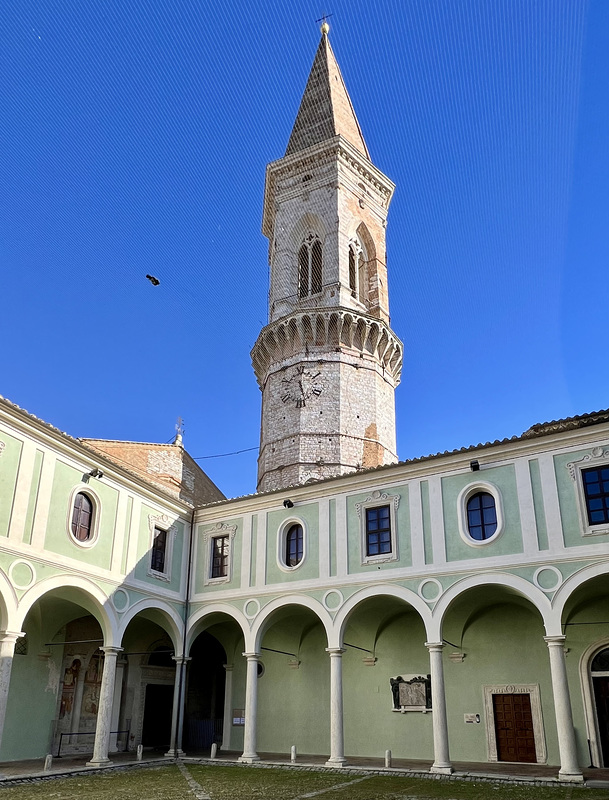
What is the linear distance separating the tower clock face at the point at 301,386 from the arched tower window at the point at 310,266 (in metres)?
4.46

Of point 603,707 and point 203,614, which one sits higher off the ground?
point 203,614

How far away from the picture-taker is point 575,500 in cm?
1521

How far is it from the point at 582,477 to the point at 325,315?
53.5ft

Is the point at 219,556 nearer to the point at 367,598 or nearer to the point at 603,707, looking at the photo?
the point at 367,598

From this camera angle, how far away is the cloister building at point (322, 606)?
15.4 metres

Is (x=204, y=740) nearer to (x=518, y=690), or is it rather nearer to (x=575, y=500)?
(x=518, y=690)

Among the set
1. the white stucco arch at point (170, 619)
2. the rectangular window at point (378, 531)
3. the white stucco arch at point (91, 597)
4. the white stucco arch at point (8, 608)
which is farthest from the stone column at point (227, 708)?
the white stucco arch at point (8, 608)

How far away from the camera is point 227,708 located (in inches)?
835

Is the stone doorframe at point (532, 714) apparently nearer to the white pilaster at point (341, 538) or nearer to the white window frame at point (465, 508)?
the white window frame at point (465, 508)

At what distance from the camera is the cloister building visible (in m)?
15.4

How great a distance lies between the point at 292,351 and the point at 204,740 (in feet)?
51.8

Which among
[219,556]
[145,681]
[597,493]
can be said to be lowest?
[145,681]

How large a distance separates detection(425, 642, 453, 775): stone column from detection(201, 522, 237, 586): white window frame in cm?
659

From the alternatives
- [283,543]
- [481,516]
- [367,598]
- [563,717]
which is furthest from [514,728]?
[283,543]
